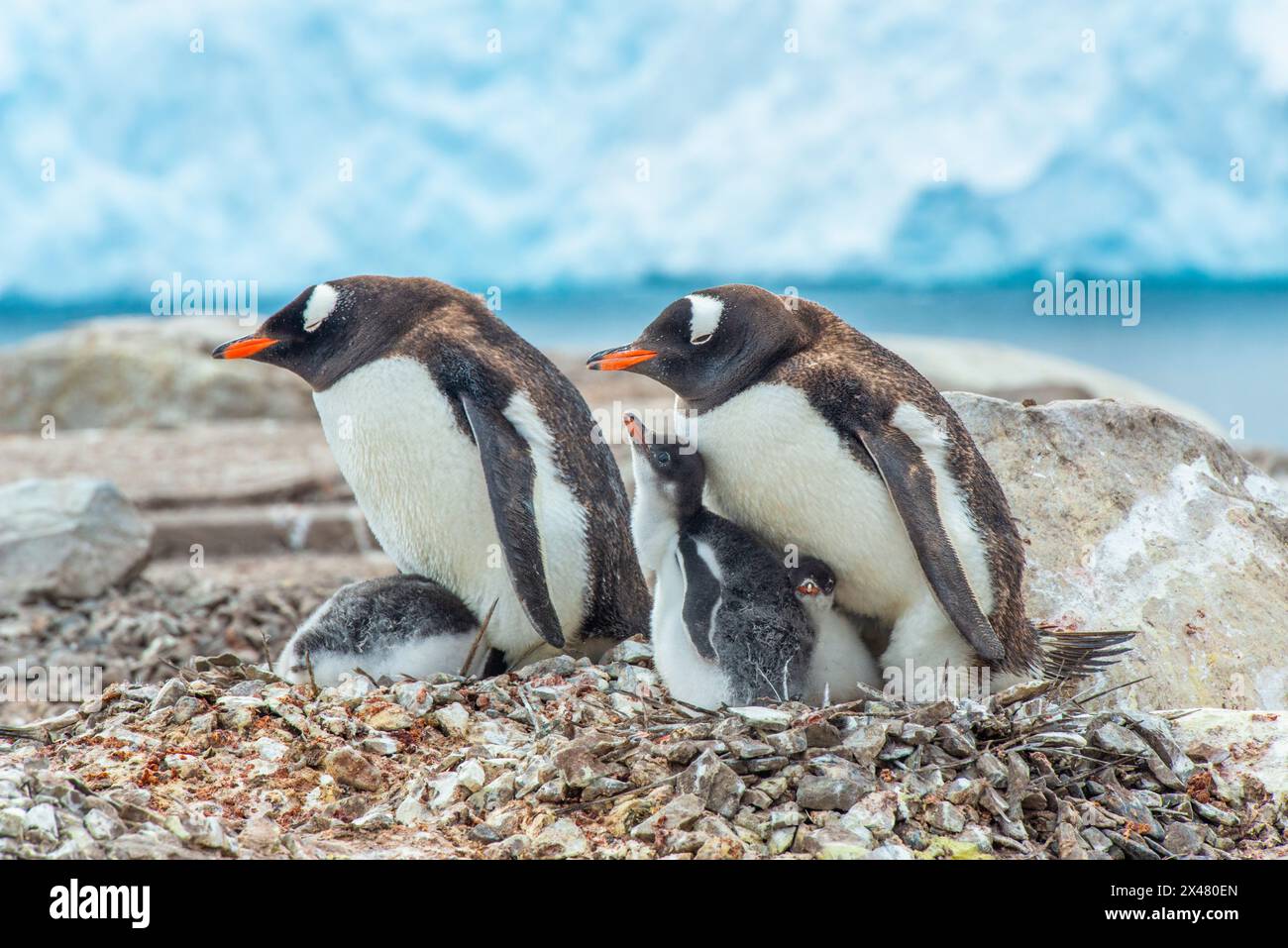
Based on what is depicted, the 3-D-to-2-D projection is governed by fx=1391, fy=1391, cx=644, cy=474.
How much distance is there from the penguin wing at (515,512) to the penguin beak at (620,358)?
Answer: 1.57 feet

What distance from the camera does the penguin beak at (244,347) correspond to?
13.3 ft

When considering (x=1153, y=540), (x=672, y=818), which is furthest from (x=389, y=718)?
(x=1153, y=540)

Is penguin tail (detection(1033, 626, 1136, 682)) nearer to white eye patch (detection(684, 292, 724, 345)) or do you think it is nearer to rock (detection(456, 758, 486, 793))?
white eye patch (detection(684, 292, 724, 345))

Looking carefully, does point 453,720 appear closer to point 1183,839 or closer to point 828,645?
point 828,645

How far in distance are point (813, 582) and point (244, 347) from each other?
1.83 metres

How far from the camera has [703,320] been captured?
3541 millimetres

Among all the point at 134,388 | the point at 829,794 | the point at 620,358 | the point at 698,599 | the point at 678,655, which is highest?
the point at 134,388

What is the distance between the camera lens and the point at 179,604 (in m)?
6.58

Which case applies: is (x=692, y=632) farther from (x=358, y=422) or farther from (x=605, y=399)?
(x=605, y=399)

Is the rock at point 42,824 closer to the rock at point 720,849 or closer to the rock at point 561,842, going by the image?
the rock at point 561,842

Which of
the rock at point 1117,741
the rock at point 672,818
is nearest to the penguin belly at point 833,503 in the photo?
the rock at point 1117,741

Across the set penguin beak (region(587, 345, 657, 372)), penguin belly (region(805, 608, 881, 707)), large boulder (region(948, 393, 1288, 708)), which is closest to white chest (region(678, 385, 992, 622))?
penguin belly (region(805, 608, 881, 707))

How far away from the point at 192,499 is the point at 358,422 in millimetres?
4804
